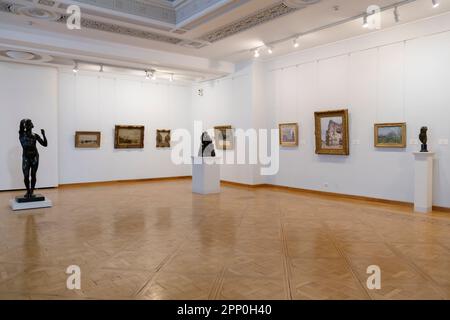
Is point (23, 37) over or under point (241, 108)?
over

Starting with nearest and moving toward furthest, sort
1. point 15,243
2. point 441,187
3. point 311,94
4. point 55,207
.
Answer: point 15,243
point 441,187
point 55,207
point 311,94

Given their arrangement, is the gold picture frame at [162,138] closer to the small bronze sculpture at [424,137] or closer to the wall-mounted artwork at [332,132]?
the wall-mounted artwork at [332,132]

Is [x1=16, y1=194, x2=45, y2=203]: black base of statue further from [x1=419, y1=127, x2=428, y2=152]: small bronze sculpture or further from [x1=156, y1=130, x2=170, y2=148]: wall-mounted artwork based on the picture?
[x1=419, y1=127, x2=428, y2=152]: small bronze sculpture

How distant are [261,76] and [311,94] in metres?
2.58

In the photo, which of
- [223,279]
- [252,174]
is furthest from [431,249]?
[252,174]

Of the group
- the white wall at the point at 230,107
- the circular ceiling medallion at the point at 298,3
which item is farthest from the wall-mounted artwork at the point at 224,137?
the circular ceiling medallion at the point at 298,3

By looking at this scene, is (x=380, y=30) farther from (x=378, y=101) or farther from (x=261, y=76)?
(x=261, y=76)

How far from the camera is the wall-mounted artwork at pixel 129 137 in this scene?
1567cm

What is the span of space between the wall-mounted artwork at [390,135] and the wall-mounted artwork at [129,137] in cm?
1037

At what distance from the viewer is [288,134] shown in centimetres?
1327

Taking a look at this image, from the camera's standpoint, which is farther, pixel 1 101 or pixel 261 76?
pixel 261 76

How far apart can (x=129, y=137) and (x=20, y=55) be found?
18.4 feet

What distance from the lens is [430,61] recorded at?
30.6 feet

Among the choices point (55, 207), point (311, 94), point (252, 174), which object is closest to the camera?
point (55, 207)
